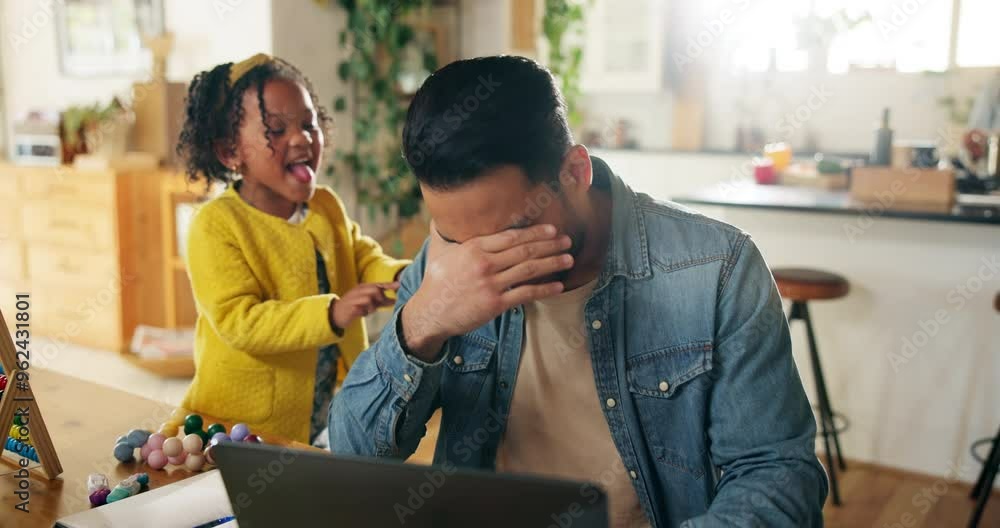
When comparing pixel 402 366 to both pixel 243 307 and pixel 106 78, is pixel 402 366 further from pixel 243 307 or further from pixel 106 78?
pixel 106 78

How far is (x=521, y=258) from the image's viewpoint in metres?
1.07

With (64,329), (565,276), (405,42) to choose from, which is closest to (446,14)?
→ (405,42)

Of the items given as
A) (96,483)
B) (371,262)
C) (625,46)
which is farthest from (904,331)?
(625,46)

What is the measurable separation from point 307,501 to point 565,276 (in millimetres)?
568

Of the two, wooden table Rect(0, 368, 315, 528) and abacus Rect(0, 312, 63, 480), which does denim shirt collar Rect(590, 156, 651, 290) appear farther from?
abacus Rect(0, 312, 63, 480)

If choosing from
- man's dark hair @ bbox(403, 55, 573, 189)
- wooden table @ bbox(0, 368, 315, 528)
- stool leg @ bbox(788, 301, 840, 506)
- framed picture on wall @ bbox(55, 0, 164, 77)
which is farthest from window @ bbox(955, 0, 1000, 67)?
wooden table @ bbox(0, 368, 315, 528)

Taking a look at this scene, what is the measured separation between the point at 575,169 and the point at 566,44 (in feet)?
14.4

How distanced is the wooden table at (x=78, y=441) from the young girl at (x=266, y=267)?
0.38 ft

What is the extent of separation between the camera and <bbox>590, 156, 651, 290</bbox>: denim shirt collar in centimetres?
126

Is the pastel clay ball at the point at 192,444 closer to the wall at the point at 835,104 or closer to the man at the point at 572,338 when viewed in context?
the man at the point at 572,338

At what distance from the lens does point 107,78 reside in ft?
15.1

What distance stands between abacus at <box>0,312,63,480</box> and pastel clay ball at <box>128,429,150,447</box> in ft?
0.31

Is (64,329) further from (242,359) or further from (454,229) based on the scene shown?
(454,229)

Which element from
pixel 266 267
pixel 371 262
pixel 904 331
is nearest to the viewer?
pixel 266 267
